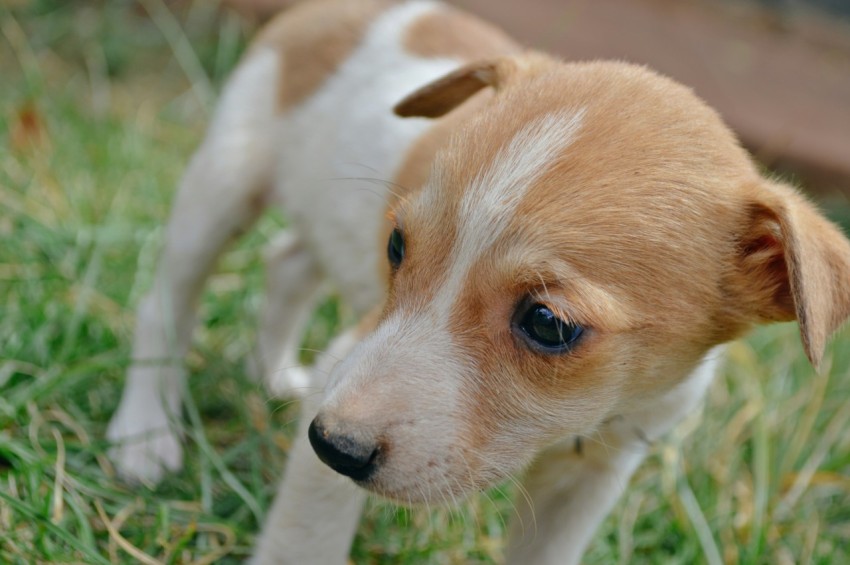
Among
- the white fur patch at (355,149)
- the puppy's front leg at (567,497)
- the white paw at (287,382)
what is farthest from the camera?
the white paw at (287,382)

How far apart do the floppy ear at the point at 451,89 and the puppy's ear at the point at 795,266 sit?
101 cm

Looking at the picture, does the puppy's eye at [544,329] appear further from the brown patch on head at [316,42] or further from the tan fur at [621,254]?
the brown patch on head at [316,42]

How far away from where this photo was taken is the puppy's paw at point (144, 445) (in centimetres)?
446

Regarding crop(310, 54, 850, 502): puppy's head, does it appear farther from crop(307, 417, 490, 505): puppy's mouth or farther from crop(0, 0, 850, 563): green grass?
crop(0, 0, 850, 563): green grass

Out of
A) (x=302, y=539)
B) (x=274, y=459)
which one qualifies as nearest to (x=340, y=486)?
(x=302, y=539)

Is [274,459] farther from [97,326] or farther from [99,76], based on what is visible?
[99,76]

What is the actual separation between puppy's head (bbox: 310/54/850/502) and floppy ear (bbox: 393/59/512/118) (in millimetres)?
412

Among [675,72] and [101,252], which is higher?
[101,252]

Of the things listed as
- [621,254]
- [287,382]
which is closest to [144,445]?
[287,382]

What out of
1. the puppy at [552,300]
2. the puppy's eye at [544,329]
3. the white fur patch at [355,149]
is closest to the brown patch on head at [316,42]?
the white fur patch at [355,149]

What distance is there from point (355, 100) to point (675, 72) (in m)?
4.38

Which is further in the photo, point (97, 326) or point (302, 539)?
point (97, 326)

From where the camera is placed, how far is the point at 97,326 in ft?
17.2

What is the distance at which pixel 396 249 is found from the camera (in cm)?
322
